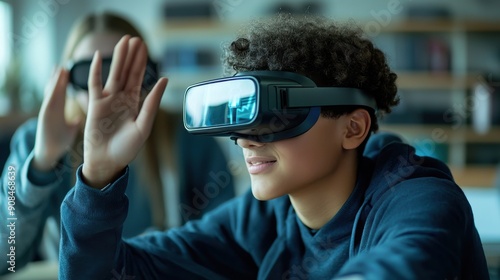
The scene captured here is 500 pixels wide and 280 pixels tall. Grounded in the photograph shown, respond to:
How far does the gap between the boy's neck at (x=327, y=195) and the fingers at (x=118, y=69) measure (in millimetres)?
292

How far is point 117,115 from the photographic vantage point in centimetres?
86

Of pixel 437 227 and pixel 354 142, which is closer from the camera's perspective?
pixel 437 227

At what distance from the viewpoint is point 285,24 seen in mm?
812

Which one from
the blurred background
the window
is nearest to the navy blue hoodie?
the window

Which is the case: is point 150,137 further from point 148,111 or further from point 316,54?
point 316,54

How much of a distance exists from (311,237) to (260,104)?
27 centimetres

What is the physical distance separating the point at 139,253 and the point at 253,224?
176 mm

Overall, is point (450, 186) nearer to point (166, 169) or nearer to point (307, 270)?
point (307, 270)

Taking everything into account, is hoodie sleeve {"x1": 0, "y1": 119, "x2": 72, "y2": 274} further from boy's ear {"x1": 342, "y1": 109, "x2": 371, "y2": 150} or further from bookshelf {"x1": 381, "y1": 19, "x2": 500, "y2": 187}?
bookshelf {"x1": 381, "y1": 19, "x2": 500, "y2": 187}

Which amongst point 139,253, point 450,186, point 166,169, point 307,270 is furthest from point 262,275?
point 166,169

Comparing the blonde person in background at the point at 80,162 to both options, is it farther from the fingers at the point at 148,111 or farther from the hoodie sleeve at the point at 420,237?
the hoodie sleeve at the point at 420,237

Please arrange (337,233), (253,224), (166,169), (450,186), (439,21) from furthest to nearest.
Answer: (439,21) < (166,169) < (253,224) < (337,233) < (450,186)

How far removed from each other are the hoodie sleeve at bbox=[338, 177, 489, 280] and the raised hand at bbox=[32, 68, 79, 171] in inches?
20.2

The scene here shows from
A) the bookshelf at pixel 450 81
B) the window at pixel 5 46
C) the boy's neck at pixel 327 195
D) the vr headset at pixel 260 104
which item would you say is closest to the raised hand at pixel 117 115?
the vr headset at pixel 260 104
